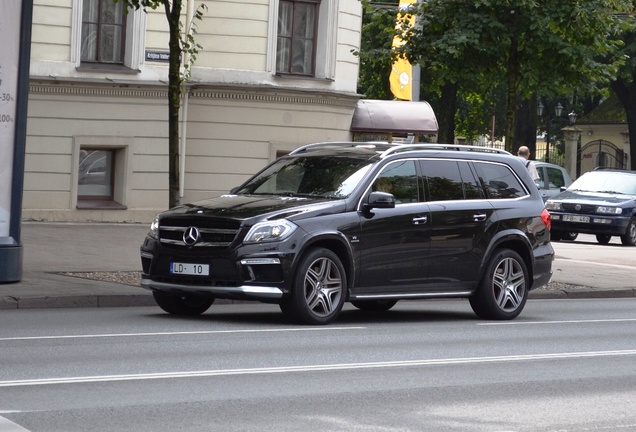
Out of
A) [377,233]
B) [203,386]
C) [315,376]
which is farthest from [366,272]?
[203,386]

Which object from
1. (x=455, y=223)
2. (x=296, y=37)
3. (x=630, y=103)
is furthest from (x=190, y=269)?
(x=630, y=103)

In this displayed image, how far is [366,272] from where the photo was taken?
45.0 ft

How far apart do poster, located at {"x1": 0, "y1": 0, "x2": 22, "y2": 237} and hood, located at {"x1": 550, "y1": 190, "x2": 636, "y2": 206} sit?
714 inches

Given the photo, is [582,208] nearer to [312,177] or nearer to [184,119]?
[184,119]

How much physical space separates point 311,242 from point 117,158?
16890 millimetres

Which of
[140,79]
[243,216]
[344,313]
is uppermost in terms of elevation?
[140,79]

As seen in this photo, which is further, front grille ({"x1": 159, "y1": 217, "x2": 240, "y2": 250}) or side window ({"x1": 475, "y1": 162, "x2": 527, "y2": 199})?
side window ({"x1": 475, "y1": 162, "x2": 527, "y2": 199})

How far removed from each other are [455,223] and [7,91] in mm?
5012

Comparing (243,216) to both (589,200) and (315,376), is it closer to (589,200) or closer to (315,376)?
(315,376)

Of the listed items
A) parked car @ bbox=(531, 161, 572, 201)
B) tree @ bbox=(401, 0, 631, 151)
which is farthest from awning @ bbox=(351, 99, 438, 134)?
tree @ bbox=(401, 0, 631, 151)

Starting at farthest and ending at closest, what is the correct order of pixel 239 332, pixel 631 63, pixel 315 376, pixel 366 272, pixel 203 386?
pixel 631 63 → pixel 366 272 → pixel 239 332 → pixel 315 376 → pixel 203 386

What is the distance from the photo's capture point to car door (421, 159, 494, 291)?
14.5 meters

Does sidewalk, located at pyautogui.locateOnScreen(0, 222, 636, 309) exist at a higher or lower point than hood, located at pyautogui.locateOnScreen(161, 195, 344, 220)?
lower

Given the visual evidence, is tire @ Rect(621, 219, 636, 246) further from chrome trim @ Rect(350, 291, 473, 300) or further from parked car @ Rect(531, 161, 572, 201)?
chrome trim @ Rect(350, 291, 473, 300)
